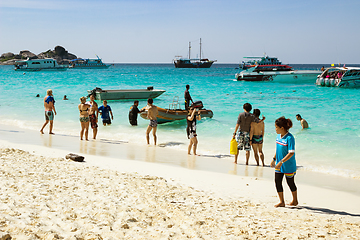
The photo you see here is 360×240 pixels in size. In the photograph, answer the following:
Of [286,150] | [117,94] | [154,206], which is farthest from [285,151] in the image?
[117,94]

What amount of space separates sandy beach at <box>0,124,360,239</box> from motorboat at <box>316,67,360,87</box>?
135ft

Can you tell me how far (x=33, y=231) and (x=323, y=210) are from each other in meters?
4.17

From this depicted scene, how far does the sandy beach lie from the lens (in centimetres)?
379

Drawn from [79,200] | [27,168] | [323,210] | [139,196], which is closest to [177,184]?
[139,196]

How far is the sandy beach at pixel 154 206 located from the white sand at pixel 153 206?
11mm

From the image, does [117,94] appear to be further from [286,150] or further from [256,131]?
[286,150]

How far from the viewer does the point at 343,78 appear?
1663 inches

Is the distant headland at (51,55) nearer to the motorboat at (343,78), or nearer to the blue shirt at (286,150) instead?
the motorboat at (343,78)

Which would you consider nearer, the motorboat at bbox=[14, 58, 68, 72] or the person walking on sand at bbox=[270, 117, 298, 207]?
the person walking on sand at bbox=[270, 117, 298, 207]

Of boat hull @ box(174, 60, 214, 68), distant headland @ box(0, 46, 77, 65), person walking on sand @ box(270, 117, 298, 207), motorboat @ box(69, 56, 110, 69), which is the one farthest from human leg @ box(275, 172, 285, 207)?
distant headland @ box(0, 46, 77, 65)

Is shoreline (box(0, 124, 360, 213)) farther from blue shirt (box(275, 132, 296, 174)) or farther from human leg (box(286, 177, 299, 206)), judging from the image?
blue shirt (box(275, 132, 296, 174))

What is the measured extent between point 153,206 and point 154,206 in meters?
0.02

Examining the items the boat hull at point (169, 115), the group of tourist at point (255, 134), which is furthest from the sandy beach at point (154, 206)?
the boat hull at point (169, 115)

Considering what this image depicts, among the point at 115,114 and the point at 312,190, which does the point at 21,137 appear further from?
the point at 312,190
